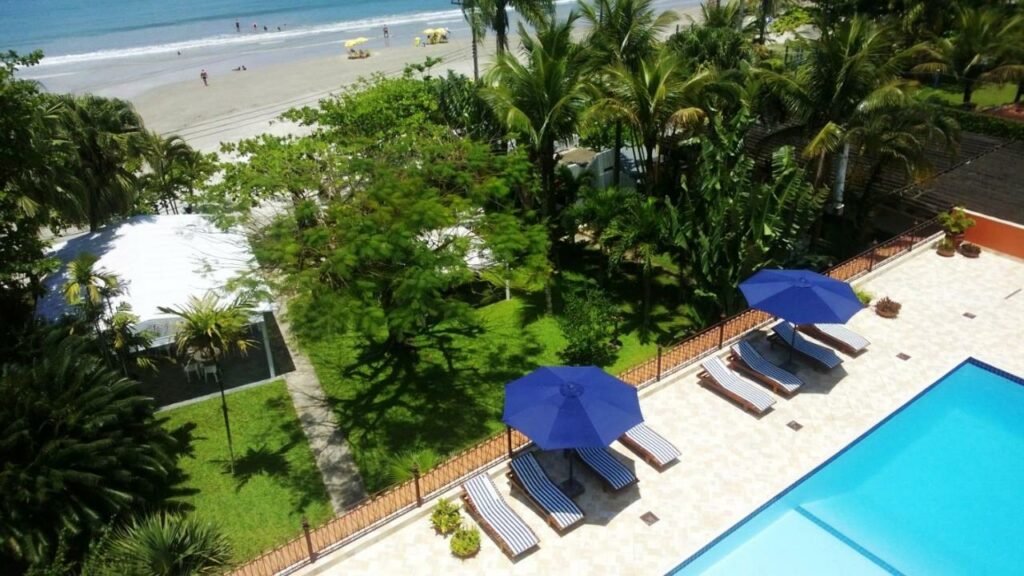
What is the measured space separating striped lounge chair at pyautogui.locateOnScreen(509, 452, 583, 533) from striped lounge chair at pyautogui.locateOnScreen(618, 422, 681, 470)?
197 cm

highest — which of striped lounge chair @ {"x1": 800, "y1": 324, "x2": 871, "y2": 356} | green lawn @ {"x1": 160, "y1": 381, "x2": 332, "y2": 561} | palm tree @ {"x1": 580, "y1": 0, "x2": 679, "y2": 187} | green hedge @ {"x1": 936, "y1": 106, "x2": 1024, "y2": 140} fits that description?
palm tree @ {"x1": 580, "y1": 0, "x2": 679, "y2": 187}

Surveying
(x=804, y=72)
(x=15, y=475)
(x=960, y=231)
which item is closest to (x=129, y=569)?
(x=15, y=475)

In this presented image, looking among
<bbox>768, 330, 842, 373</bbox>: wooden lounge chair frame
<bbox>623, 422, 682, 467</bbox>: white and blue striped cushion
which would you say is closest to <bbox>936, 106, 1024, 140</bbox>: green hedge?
<bbox>768, 330, 842, 373</bbox>: wooden lounge chair frame

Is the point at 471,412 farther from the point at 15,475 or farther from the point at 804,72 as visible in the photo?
the point at 804,72

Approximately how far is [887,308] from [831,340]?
2594 millimetres

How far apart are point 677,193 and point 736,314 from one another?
210 inches

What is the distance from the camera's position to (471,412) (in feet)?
60.4

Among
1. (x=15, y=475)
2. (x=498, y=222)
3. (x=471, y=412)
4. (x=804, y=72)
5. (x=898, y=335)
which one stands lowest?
(x=471, y=412)

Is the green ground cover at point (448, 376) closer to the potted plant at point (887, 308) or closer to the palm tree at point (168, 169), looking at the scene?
the potted plant at point (887, 308)

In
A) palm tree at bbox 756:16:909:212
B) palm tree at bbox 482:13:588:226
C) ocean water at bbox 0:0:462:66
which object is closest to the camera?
palm tree at bbox 756:16:909:212

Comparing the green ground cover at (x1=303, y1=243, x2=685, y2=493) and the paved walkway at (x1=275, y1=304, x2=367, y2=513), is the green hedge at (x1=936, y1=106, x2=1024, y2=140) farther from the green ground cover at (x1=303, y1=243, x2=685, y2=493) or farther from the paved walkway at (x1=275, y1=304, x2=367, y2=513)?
the paved walkway at (x1=275, y1=304, x2=367, y2=513)

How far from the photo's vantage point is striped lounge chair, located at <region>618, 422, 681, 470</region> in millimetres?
14625

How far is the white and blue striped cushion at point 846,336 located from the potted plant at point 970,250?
6.95 m

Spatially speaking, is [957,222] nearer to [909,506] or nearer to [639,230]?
[639,230]
